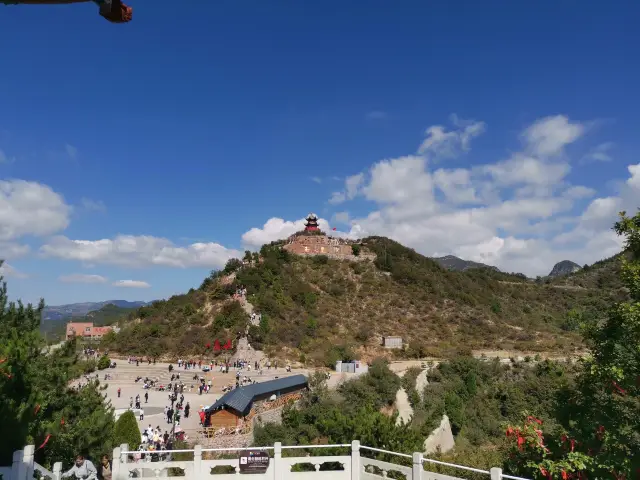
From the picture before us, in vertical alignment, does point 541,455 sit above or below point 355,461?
above

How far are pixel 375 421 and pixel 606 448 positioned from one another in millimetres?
5648

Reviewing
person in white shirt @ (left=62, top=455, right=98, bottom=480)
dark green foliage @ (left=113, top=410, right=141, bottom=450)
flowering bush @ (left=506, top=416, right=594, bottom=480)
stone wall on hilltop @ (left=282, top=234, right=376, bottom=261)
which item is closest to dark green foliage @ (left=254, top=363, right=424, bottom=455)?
flowering bush @ (left=506, top=416, right=594, bottom=480)

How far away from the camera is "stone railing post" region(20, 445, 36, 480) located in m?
6.50

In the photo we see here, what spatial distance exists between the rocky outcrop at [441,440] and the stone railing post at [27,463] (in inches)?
674

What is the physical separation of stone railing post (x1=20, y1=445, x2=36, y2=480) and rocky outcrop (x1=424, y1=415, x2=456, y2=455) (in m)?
17.1

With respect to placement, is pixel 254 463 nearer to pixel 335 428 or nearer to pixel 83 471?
pixel 83 471

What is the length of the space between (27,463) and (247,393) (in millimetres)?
15381

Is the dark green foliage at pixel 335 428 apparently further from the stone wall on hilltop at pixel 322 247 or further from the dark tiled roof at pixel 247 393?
the stone wall on hilltop at pixel 322 247

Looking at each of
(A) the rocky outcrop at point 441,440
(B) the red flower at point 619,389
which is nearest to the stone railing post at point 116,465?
(B) the red flower at point 619,389

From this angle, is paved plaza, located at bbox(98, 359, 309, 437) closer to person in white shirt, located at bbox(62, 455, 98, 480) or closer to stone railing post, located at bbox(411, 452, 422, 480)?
person in white shirt, located at bbox(62, 455, 98, 480)

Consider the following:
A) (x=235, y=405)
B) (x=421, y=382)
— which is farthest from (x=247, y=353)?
(x=235, y=405)

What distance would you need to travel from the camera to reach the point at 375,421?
39.0ft

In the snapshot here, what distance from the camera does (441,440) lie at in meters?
22.2

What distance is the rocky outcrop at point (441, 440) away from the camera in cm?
2038
